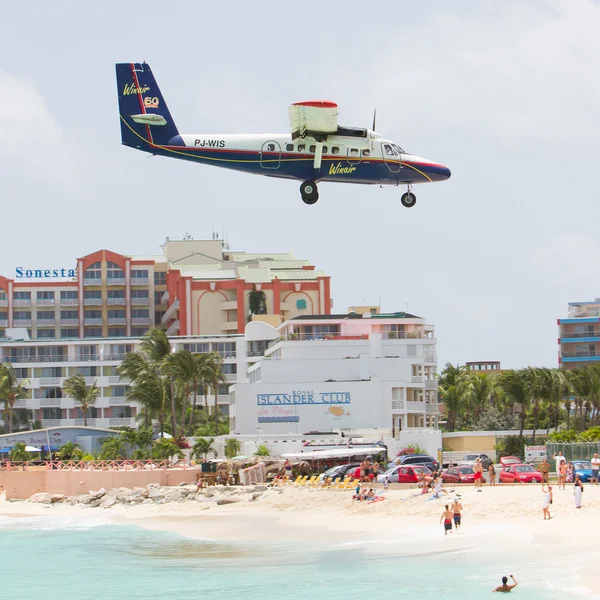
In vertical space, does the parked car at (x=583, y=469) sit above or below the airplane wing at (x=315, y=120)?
below

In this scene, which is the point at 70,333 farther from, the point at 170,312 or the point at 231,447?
the point at 231,447

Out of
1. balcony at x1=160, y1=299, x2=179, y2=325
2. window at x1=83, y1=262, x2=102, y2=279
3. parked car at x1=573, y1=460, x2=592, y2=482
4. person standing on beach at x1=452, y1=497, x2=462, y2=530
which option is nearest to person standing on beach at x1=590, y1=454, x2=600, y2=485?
parked car at x1=573, y1=460, x2=592, y2=482

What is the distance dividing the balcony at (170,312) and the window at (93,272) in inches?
389

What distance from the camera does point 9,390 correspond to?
392 ft

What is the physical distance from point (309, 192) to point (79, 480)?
3803cm

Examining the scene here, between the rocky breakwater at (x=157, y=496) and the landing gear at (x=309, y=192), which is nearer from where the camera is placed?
the landing gear at (x=309, y=192)

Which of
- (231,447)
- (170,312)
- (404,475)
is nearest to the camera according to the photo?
(404,475)

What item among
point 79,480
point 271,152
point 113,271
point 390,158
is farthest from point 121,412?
point 271,152

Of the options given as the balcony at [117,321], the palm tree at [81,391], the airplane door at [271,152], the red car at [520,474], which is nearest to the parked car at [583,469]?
the red car at [520,474]

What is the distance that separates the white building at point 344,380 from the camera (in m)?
91.2

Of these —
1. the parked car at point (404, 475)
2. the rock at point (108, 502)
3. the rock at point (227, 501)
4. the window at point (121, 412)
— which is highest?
the window at point (121, 412)

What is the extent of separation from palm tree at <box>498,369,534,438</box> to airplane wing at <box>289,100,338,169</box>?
5454 cm

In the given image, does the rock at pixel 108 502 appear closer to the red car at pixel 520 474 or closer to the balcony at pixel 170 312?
the red car at pixel 520 474

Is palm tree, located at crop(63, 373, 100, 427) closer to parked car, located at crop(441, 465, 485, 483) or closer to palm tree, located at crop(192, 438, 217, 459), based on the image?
palm tree, located at crop(192, 438, 217, 459)
